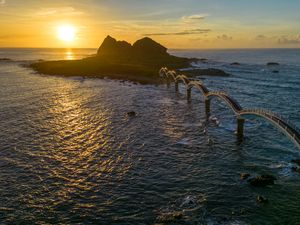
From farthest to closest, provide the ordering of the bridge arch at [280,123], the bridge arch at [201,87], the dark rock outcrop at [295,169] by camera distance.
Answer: the bridge arch at [201,87]
the dark rock outcrop at [295,169]
the bridge arch at [280,123]

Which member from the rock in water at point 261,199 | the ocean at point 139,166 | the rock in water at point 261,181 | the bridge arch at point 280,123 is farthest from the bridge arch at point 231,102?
the rock in water at point 261,199

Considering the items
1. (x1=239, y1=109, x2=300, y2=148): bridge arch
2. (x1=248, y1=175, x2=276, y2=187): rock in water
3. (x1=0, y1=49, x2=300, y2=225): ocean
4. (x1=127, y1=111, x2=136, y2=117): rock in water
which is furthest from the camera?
(x1=127, y1=111, x2=136, y2=117): rock in water

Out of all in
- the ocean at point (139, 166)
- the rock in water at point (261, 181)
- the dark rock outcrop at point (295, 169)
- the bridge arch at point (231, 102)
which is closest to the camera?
the ocean at point (139, 166)

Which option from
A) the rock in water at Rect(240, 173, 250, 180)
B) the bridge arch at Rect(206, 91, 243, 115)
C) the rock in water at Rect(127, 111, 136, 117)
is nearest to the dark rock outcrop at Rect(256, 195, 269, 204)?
the rock in water at Rect(240, 173, 250, 180)

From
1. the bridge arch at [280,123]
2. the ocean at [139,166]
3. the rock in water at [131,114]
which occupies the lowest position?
the ocean at [139,166]

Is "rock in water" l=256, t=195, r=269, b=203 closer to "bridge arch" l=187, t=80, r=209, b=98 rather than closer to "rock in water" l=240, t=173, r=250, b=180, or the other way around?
"rock in water" l=240, t=173, r=250, b=180

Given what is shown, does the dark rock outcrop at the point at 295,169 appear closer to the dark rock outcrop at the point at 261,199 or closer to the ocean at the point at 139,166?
the ocean at the point at 139,166

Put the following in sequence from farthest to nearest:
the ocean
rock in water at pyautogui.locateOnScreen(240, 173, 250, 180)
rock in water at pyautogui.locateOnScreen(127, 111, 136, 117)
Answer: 1. rock in water at pyautogui.locateOnScreen(127, 111, 136, 117)
2. rock in water at pyautogui.locateOnScreen(240, 173, 250, 180)
3. the ocean

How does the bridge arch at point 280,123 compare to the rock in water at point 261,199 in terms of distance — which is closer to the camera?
the rock in water at point 261,199

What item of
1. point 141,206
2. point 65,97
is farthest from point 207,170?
point 65,97

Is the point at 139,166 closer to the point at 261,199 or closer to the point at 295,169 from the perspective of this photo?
the point at 261,199
